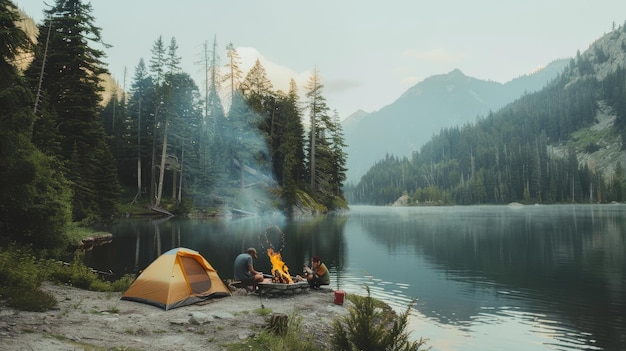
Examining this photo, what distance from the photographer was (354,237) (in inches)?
1705

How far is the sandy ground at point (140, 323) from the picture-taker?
8570 millimetres

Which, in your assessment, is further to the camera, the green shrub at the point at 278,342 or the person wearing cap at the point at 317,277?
the person wearing cap at the point at 317,277

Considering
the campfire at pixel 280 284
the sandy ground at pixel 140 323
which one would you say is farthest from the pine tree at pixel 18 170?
the campfire at pixel 280 284

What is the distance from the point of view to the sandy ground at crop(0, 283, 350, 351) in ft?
28.1

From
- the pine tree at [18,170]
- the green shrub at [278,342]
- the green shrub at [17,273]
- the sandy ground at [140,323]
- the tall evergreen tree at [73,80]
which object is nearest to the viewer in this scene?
the sandy ground at [140,323]

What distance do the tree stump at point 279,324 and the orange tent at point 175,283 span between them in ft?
13.1

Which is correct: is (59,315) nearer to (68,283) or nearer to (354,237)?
(68,283)

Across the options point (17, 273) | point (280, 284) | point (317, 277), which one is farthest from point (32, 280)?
point (317, 277)

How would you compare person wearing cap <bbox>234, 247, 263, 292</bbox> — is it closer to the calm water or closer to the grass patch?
the grass patch

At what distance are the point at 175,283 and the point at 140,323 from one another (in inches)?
105

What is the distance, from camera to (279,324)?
10.7 metres

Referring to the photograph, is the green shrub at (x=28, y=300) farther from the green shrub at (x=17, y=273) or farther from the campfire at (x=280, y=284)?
the campfire at (x=280, y=284)

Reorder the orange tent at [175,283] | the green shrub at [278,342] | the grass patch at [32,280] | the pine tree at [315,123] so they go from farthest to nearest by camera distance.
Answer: the pine tree at [315,123], the orange tent at [175,283], the grass patch at [32,280], the green shrub at [278,342]

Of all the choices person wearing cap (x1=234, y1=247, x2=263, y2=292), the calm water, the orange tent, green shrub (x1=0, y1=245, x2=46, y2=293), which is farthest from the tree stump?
green shrub (x1=0, y1=245, x2=46, y2=293)
